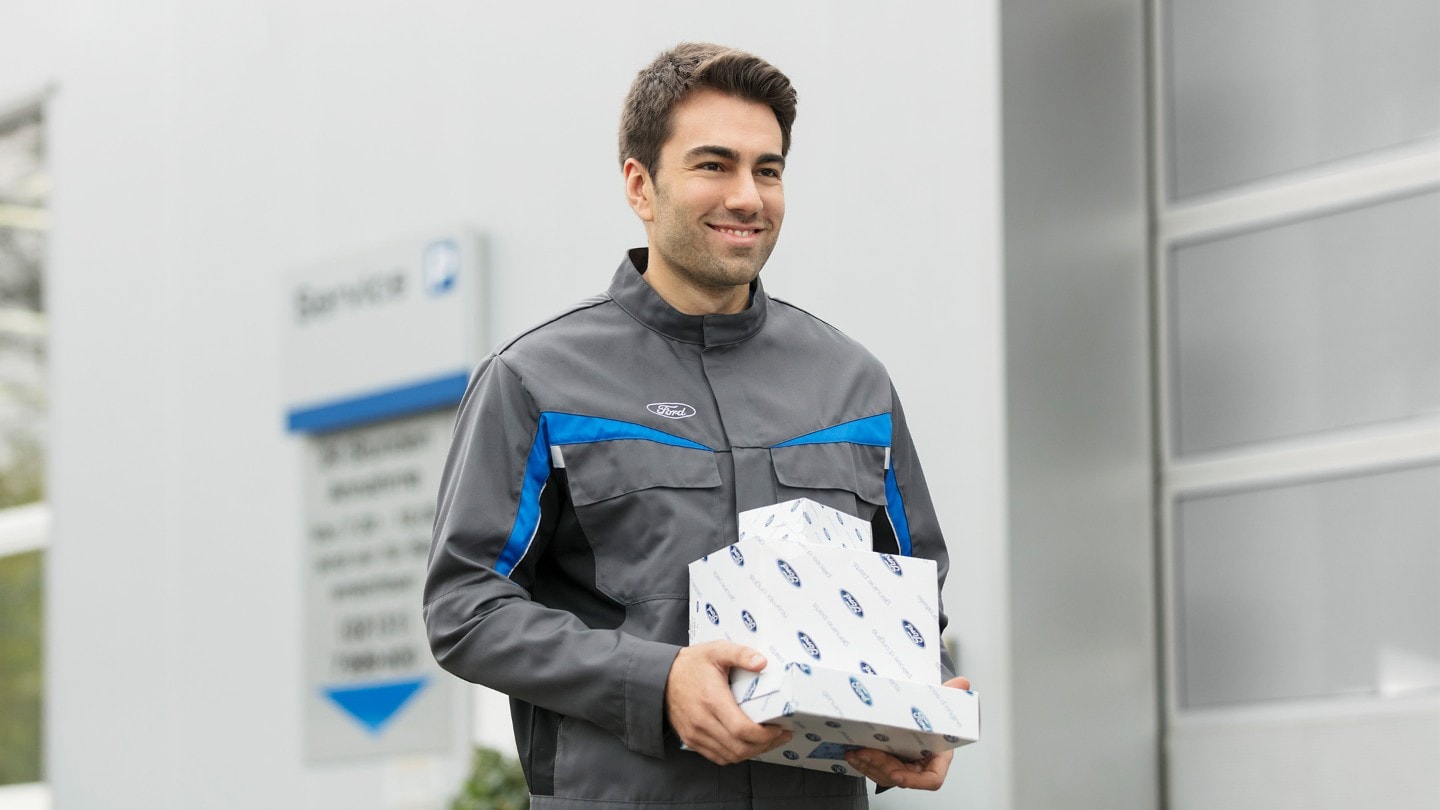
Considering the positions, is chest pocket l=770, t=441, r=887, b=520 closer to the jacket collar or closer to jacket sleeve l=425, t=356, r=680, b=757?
the jacket collar

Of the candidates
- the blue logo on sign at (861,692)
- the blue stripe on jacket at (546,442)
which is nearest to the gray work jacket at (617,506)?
the blue stripe on jacket at (546,442)

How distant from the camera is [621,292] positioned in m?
2.52

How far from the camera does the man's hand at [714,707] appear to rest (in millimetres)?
2074

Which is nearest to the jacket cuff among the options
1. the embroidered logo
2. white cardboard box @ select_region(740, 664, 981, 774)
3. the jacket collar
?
white cardboard box @ select_region(740, 664, 981, 774)

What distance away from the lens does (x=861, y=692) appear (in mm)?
2084

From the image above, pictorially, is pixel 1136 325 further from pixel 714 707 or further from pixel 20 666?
pixel 20 666

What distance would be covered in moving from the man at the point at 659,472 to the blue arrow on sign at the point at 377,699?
12.2ft

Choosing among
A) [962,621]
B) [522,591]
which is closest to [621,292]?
[522,591]

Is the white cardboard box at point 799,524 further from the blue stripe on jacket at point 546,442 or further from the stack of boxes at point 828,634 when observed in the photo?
the blue stripe on jacket at point 546,442

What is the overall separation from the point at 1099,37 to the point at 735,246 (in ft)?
8.03

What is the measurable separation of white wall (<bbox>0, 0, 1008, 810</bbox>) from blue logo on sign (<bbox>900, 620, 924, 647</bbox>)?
6.42 ft

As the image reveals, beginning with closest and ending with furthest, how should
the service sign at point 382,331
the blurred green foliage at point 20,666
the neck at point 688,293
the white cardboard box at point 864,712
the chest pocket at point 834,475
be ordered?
the white cardboard box at point 864,712, the chest pocket at point 834,475, the neck at point 688,293, the service sign at point 382,331, the blurred green foliage at point 20,666

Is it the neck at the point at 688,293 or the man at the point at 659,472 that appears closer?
the man at the point at 659,472

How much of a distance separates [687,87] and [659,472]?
53 cm
